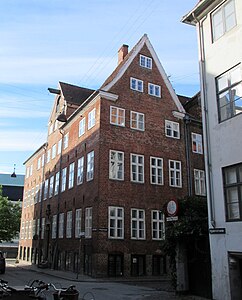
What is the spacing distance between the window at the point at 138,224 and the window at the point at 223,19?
1500 cm

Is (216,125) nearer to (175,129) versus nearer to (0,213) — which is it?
(175,129)

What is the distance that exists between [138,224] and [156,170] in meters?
4.58

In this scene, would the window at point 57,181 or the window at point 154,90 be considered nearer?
the window at point 154,90

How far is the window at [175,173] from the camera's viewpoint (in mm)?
28914

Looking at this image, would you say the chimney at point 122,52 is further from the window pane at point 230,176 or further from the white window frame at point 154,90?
the window pane at point 230,176

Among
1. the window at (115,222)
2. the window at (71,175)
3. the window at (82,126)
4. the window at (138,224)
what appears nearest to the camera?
the window at (115,222)

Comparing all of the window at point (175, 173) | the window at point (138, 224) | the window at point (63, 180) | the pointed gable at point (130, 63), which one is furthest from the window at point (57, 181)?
the window at point (175, 173)

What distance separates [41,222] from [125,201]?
15762mm

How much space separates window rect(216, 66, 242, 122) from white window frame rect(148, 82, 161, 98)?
629 inches

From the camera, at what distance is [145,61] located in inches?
1186

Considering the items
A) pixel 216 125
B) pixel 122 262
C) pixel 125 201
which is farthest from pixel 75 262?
pixel 216 125

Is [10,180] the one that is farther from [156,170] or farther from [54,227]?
[156,170]

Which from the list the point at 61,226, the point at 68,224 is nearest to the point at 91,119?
the point at 68,224

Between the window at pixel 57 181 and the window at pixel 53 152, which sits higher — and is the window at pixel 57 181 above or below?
below
